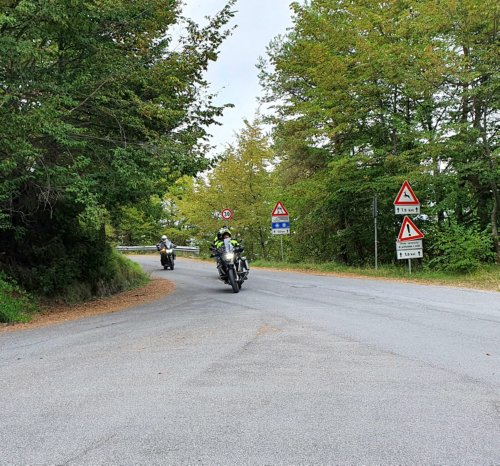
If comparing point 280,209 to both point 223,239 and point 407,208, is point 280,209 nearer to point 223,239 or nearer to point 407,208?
point 407,208

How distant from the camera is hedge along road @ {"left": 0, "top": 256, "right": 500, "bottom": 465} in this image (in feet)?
9.25

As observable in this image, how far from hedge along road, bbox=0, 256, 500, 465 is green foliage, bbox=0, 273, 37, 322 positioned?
1.57 m

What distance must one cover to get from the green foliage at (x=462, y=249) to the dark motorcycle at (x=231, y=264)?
7495 mm

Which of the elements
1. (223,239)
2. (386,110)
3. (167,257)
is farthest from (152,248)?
(223,239)

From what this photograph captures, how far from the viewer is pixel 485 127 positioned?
14.9m

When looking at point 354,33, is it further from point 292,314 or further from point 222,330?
point 222,330

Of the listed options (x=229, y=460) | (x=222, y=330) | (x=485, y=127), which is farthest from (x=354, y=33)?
(x=229, y=460)

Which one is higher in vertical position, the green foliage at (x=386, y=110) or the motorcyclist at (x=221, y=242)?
the green foliage at (x=386, y=110)

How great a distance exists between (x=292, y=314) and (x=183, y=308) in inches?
100

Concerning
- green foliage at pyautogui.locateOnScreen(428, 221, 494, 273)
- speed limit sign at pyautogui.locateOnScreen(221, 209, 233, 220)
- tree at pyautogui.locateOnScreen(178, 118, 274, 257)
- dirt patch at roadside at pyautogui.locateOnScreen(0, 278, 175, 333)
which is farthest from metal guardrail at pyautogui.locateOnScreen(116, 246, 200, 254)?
green foliage at pyautogui.locateOnScreen(428, 221, 494, 273)

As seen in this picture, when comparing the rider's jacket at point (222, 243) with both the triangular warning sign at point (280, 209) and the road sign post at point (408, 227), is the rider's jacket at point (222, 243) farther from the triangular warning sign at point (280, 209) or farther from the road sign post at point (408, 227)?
the triangular warning sign at point (280, 209)

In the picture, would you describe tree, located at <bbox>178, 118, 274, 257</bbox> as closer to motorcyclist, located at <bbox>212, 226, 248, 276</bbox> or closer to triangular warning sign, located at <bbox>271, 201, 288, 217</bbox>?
triangular warning sign, located at <bbox>271, 201, 288, 217</bbox>

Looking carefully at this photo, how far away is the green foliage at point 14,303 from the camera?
850 cm

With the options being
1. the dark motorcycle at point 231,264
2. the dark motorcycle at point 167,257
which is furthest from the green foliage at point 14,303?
the dark motorcycle at point 167,257
